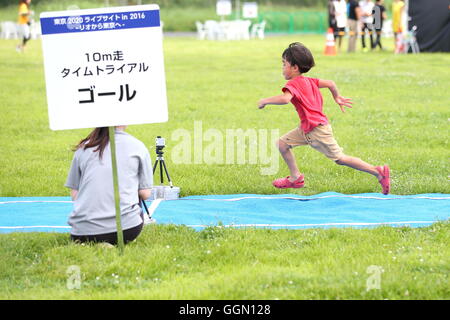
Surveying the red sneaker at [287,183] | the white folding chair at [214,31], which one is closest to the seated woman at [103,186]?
the red sneaker at [287,183]

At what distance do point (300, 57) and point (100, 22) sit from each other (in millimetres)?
2726

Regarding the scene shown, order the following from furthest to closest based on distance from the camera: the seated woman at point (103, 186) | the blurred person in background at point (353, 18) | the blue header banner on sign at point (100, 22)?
1. the blurred person in background at point (353, 18)
2. the seated woman at point (103, 186)
3. the blue header banner on sign at point (100, 22)

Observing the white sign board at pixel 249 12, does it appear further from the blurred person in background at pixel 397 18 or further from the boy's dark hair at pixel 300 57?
the boy's dark hair at pixel 300 57

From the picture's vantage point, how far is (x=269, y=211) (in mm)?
7672

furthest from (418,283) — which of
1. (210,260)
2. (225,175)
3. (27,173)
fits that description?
(27,173)

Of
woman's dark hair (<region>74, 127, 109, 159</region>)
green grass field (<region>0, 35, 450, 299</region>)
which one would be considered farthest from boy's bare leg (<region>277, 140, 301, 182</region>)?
woman's dark hair (<region>74, 127, 109, 159</region>)

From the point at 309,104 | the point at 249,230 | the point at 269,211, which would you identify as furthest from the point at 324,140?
the point at 249,230

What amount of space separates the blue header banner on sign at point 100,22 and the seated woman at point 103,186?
32.5 inches

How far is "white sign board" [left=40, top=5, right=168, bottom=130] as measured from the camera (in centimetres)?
581

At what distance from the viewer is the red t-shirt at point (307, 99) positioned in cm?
806

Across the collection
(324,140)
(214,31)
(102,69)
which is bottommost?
(214,31)

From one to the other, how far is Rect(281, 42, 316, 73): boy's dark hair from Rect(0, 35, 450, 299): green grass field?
1.41 m

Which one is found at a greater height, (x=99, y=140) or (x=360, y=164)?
(x=99, y=140)

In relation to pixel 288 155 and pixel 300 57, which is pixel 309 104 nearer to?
pixel 300 57
